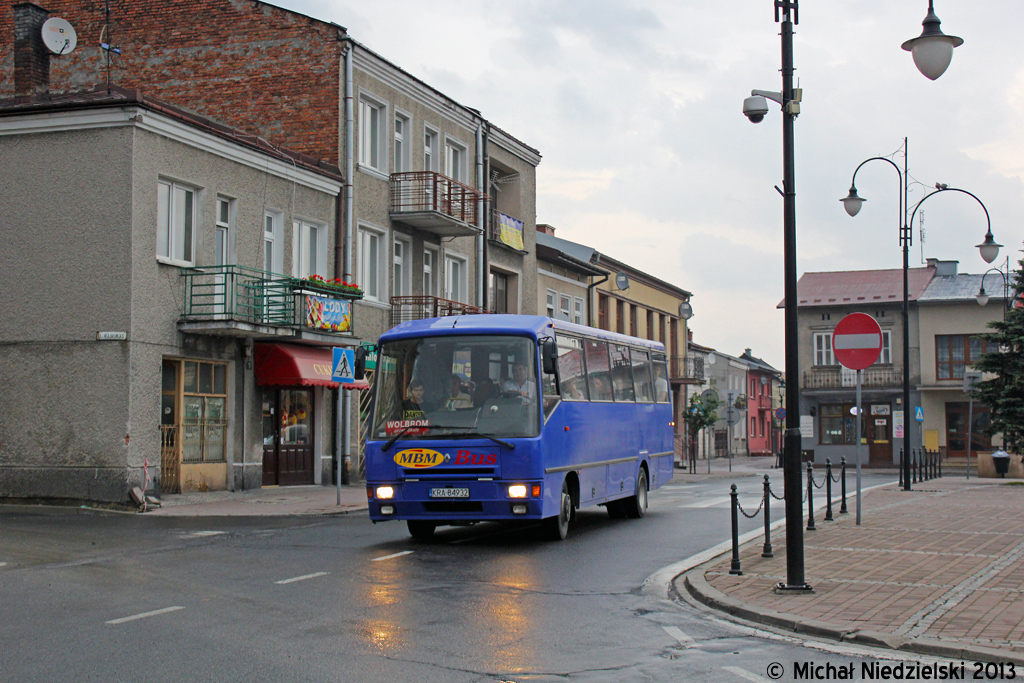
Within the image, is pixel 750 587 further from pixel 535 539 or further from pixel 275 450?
pixel 275 450

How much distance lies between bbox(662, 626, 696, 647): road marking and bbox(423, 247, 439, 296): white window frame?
77.3 feet

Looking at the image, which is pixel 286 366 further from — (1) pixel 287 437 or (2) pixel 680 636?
(2) pixel 680 636

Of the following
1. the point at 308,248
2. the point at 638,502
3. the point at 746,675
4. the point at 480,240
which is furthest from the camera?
the point at 480,240

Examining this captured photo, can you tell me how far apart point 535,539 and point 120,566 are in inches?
223

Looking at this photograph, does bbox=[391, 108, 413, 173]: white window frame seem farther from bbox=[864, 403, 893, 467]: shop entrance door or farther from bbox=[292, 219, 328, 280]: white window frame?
bbox=[864, 403, 893, 467]: shop entrance door

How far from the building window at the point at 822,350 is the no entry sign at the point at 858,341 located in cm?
4534

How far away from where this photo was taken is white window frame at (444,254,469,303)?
109 feet

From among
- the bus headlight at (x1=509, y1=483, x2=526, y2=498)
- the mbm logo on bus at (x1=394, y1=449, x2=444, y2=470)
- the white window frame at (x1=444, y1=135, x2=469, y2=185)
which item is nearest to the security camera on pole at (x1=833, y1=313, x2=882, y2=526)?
the bus headlight at (x1=509, y1=483, x2=526, y2=498)

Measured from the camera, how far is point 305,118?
2769 centimetres

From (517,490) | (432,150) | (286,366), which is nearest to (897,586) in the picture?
(517,490)

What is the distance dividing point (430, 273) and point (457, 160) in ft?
13.7

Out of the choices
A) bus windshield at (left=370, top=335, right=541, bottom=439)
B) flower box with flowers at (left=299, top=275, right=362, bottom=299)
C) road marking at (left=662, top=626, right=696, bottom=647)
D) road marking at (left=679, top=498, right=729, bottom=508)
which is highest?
flower box with flowers at (left=299, top=275, right=362, bottom=299)

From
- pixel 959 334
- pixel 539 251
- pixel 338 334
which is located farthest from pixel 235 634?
pixel 959 334

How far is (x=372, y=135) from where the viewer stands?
96.3ft
